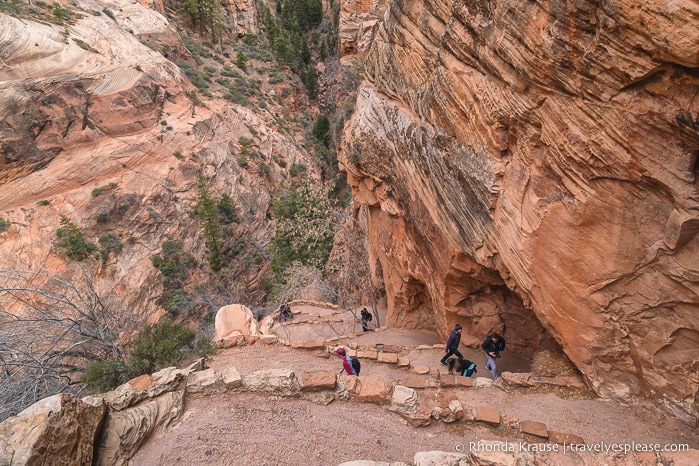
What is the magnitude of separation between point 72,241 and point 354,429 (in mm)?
23375

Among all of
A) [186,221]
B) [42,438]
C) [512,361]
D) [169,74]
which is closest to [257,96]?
[169,74]

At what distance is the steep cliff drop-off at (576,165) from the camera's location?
5.06 meters

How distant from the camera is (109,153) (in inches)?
1033

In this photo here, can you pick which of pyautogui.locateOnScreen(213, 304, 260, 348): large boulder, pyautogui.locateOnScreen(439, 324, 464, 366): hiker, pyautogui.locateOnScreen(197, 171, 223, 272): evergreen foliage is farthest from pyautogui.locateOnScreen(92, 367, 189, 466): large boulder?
pyautogui.locateOnScreen(197, 171, 223, 272): evergreen foliage

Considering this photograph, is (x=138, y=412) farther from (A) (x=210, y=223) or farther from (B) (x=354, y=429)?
(A) (x=210, y=223)

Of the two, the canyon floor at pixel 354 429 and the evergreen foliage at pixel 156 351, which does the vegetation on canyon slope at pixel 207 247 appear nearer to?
the evergreen foliage at pixel 156 351

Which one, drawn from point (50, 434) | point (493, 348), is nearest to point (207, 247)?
point (493, 348)

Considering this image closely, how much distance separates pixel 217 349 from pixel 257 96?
3467 centimetres

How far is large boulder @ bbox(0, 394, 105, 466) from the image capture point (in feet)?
15.2

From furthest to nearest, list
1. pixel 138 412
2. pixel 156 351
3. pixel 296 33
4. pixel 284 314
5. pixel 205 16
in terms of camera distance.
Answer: pixel 296 33, pixel 205 16, pixel 284 314, pixel 156 351, pixel 138 412

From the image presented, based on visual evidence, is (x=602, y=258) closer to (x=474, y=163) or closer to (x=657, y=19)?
(x=474, y=163)

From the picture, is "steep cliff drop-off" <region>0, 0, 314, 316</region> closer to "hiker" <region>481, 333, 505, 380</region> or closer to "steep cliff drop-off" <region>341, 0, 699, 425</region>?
"hiker" <region>481, 333, 505, 380</region>

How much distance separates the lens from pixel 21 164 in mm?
23547

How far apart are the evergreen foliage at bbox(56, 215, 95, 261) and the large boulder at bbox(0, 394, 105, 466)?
69.3 ft
